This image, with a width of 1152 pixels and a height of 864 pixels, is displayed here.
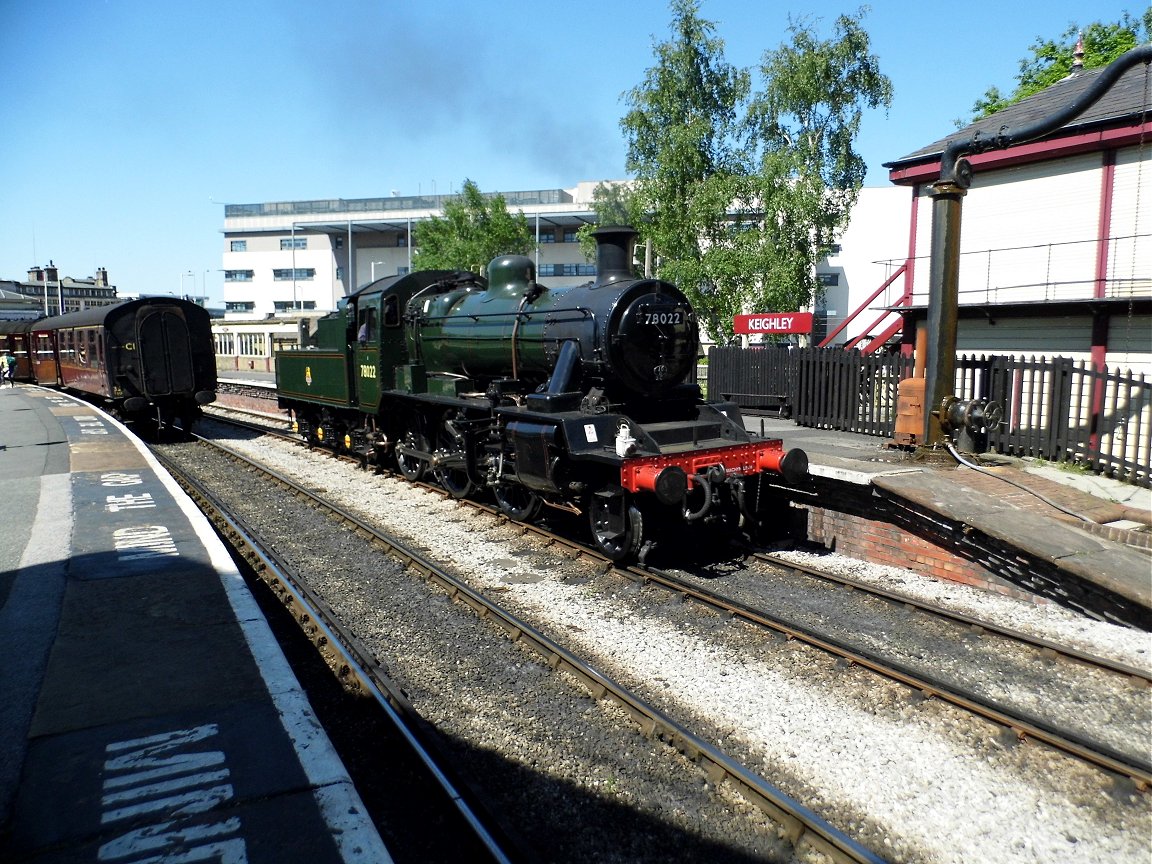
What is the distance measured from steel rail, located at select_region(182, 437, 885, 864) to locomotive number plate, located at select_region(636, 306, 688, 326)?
129 inches

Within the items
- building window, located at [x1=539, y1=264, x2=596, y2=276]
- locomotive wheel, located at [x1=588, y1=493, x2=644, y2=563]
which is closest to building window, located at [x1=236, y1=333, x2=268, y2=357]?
building window, located at [x1=539, y1=264, x2=596, y2=276]

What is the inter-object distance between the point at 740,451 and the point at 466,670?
3.79 metres

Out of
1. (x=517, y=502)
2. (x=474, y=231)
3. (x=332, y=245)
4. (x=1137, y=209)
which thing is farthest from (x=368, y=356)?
(x=332, y=245)

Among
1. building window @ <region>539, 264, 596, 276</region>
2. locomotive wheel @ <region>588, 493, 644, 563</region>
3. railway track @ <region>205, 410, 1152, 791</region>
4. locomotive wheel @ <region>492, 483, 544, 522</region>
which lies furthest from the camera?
building window @ <region>539, 264, 596, 276</region>

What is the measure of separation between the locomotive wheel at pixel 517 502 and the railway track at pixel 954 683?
5.28 ft

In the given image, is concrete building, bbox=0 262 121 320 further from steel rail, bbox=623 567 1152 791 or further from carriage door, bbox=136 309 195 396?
steel rail, bbox=623 567 1152 791

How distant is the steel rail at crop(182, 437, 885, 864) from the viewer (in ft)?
11.8

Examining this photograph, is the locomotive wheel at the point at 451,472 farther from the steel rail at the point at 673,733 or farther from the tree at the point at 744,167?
the tree at the point at 744,167

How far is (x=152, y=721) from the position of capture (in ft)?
14.1

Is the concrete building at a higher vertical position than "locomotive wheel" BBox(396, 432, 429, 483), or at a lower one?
higher

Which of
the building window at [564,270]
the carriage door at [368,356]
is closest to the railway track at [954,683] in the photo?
the carriage door at [368,356]

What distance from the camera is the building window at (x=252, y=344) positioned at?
4575 centimetres

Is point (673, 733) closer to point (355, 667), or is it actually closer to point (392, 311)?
point (355, 667)

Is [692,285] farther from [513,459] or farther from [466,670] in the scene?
[466,670]
